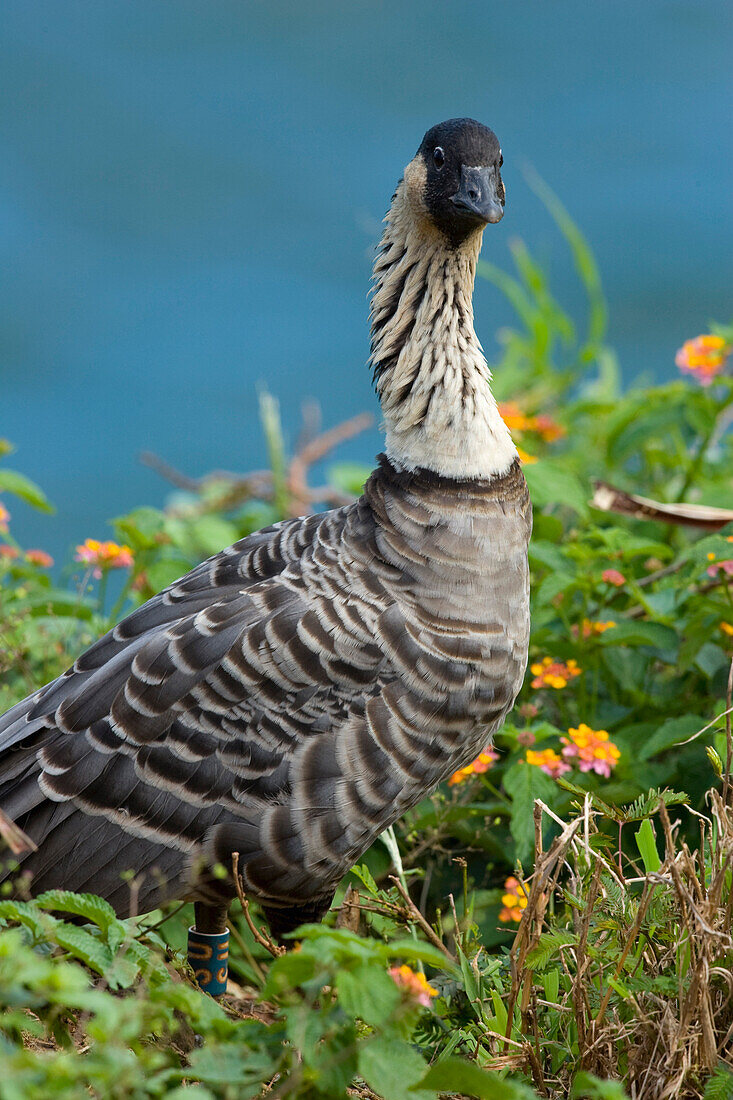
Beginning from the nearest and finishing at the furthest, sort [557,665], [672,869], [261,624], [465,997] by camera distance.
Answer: [672,869], [465,997], [261,624], [557,665]

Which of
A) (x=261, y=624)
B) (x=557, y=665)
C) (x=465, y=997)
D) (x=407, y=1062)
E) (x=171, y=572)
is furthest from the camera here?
(x=171, y=572)

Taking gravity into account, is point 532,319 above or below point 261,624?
above

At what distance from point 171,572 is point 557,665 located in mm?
1385

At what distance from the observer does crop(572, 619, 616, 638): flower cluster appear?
3.50 metres

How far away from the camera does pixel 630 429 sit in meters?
4.28

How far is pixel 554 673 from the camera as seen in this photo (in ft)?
10.8

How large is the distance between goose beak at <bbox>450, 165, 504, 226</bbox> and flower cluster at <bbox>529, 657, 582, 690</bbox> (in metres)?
1.31

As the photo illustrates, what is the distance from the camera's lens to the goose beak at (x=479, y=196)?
2.69 meters

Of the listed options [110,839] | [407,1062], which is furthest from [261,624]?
[407,1062]

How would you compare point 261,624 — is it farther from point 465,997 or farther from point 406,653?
point 465,997

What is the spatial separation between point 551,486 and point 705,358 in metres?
1.02

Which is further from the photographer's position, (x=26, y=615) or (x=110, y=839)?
(x=26, y=615)

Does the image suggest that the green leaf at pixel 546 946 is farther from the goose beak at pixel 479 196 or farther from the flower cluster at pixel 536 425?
the flower cluster at pixel 536 425

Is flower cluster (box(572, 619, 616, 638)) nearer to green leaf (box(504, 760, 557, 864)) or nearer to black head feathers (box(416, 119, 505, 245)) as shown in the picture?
green leaf (box(504, 760, 557, 864))
